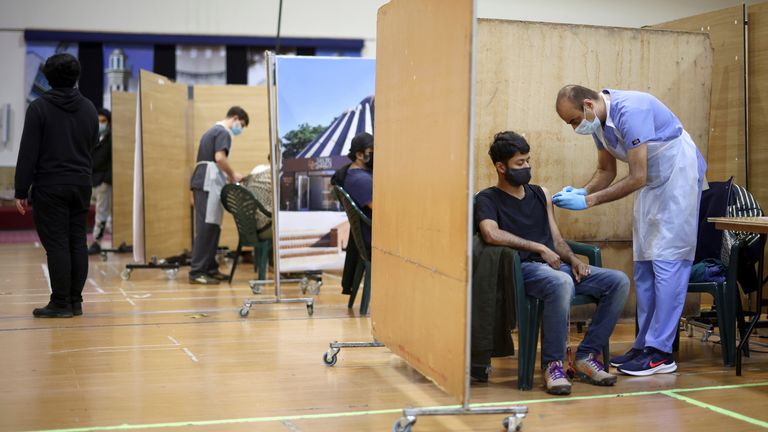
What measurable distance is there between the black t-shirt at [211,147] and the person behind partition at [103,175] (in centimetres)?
239

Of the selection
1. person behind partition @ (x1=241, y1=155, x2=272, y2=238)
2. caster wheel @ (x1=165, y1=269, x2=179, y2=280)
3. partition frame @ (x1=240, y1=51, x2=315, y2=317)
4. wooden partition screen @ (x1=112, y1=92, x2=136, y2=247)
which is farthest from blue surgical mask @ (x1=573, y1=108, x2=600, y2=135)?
wooden partition screen @ (x1=112, y1=92, x2=136, y2=247)

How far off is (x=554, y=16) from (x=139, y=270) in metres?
7.15

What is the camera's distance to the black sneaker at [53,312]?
5695 mm

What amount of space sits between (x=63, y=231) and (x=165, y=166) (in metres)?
3.07

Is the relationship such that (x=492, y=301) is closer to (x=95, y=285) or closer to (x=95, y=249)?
(x=95, y=285)

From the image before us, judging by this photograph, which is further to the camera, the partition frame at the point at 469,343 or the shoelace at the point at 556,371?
the shoelace at the point at 556,371

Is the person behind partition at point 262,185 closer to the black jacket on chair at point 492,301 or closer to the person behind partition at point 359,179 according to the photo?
the person behind partition at point 359,179

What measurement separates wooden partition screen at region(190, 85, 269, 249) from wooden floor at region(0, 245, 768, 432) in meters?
3.57

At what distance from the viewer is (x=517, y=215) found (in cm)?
405

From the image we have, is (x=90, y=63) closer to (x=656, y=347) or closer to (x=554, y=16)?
(x=554, y=16)

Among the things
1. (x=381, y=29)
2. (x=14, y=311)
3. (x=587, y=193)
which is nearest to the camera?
(x=381, y=29)

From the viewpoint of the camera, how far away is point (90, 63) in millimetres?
13430

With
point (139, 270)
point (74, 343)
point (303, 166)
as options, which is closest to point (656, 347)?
point (74, 343)

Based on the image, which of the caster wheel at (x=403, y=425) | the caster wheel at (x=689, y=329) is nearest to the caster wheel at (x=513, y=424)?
the caster wheel at (x=403, y=425)
